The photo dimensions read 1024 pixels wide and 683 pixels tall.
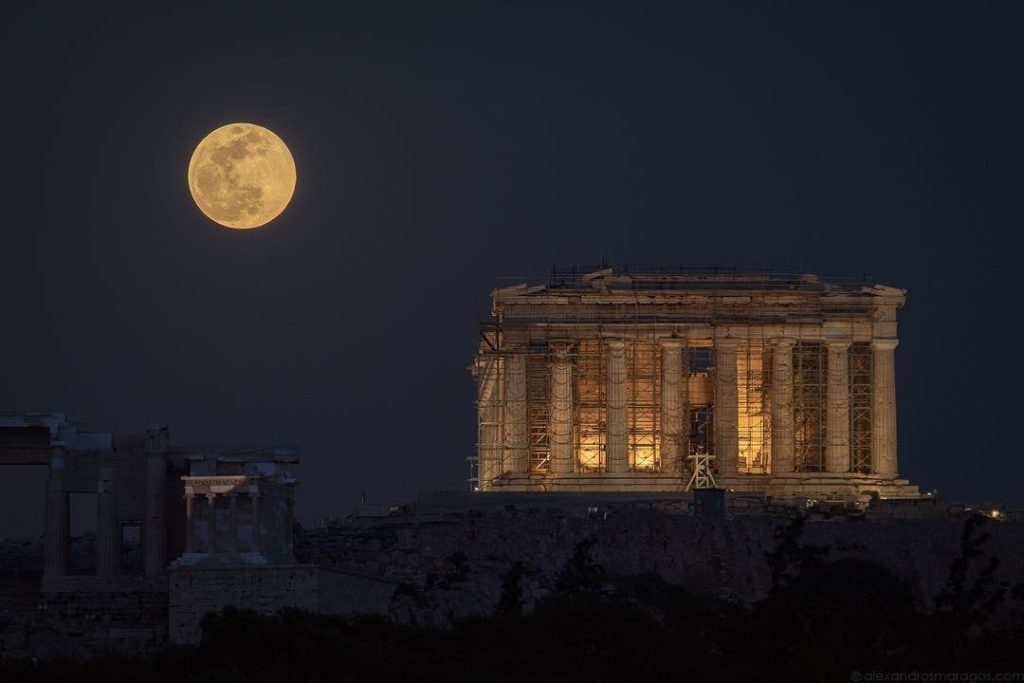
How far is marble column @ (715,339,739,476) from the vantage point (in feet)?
326

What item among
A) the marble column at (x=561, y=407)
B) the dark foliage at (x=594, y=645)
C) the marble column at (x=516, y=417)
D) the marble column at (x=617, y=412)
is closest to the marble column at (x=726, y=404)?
the marble column at (x=617, y=412)

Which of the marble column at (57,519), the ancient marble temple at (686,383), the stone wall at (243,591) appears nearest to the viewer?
the stone wall at (243,591)

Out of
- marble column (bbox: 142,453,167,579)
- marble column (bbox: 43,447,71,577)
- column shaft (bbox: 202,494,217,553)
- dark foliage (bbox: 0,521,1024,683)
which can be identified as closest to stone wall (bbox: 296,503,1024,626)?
dark foliage (bbox: 0,521,1024,683)

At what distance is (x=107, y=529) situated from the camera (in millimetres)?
79438

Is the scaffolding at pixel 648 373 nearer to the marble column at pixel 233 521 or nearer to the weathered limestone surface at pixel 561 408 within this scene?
the weathered limestone surface at pixel 561 408

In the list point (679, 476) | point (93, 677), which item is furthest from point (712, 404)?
point (93, 677)

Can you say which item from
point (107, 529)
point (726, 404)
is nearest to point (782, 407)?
point (726, 404)

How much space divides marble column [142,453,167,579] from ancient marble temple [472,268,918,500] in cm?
2042

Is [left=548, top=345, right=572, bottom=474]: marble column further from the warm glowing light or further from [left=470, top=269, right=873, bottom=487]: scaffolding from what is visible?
the warm glowing light

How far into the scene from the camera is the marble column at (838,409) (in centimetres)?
9938

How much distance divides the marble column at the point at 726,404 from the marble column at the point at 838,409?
3.20 metres

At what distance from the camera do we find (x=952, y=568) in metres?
88.7

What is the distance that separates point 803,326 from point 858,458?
5326 millimetres

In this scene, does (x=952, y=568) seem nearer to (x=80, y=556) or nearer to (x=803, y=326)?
(x=803, y=326)
